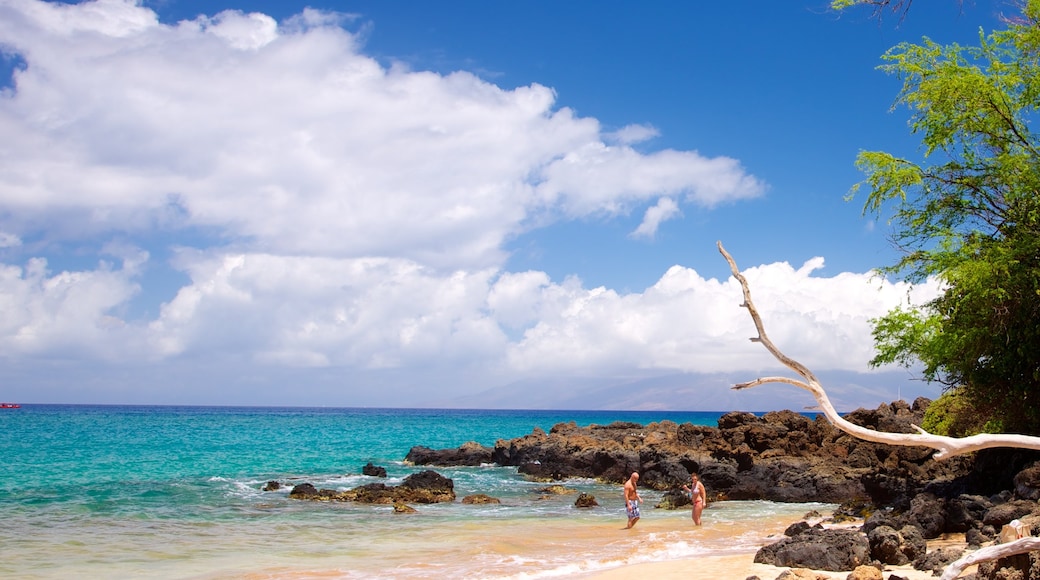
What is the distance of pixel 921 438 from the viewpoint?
492 cm

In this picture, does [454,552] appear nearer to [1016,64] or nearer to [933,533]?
[933,533]

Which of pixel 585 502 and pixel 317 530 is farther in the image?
pixel 585 502

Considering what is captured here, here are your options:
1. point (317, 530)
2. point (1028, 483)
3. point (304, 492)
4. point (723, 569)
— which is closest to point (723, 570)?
point (723, 569)

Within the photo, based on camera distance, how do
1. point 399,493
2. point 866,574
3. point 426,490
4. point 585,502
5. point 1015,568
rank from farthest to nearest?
point 426,490 < point 399,493 < point 585,502 < point 866,574 < point 1015,568

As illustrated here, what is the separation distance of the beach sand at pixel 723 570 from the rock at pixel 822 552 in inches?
8.8

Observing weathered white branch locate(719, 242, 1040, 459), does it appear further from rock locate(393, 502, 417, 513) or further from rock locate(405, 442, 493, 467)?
rock locate(405, 442, 493, 467)

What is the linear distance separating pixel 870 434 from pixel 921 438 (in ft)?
0.97


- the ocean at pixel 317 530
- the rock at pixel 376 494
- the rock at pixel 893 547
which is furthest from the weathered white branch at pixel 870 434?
the rock at pixel 376 494

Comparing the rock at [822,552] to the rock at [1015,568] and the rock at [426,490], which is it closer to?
the rock at [1015,568]

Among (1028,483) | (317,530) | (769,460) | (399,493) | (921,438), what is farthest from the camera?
(769,460)

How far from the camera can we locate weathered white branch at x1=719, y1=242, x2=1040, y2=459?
489cm

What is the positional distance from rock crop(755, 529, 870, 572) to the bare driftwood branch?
880 cm

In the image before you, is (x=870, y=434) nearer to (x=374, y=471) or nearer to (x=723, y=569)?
(x=723, y=569)

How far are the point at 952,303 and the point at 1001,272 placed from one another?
2.23 m
